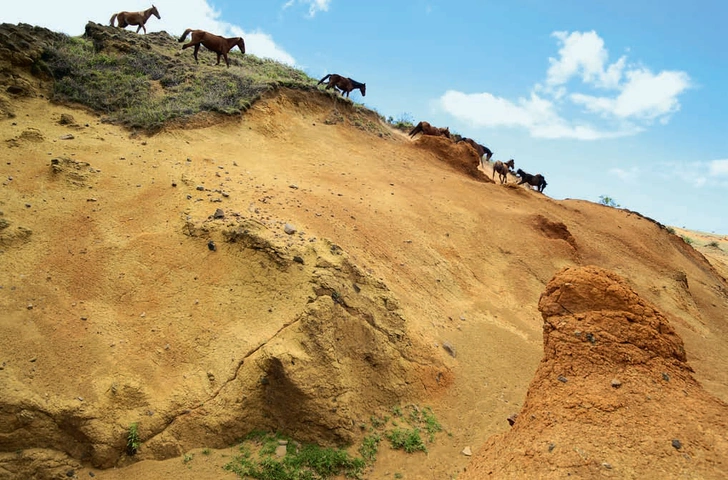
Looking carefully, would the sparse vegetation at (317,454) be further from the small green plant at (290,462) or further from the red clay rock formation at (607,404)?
the red clay rock formation at (607,404)

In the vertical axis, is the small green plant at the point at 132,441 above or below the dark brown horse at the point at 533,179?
below

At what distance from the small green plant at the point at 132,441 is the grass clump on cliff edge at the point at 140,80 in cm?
796

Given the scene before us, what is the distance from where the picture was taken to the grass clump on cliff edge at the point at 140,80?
11.7 metres

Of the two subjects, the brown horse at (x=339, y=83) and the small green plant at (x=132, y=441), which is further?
the brown horse at (x=339, y=83)

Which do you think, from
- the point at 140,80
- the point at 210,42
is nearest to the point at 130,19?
the point at 210,42

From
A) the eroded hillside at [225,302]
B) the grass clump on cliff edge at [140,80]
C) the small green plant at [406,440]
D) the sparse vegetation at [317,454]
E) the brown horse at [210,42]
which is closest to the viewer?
the sparse vegetation at [317,454]

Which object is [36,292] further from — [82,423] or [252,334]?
[252,334]

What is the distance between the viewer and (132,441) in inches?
212

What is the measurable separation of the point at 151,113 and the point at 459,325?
8978mm

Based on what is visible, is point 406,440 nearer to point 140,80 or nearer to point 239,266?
point 239,266

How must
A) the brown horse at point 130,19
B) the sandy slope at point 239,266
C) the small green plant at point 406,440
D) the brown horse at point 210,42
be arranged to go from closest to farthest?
the sandy slope at point 239,266
the small green plant at point 406,440
the brown horse at point 210,42
the brown horse at point 130,19

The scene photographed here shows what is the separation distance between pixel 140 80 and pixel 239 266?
363 inches

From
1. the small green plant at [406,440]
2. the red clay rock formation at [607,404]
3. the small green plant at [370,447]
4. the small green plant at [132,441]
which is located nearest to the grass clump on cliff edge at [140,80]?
the small green plant at [132,441]

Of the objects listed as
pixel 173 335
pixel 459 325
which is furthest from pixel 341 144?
pixel 173 335
